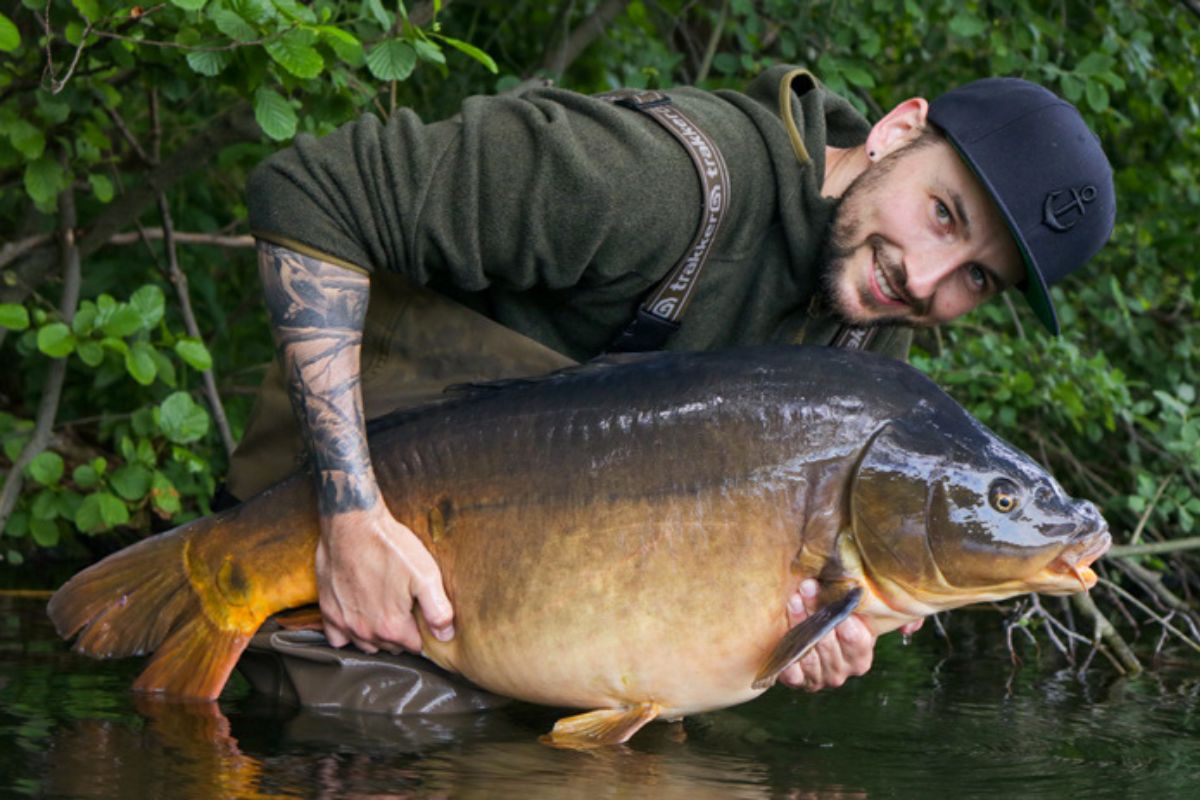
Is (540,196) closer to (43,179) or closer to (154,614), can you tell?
(154,614)

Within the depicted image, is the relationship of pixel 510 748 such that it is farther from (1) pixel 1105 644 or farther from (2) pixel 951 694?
(1) pixel 1105 644

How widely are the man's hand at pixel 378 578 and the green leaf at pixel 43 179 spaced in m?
1.60

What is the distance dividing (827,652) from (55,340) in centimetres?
198

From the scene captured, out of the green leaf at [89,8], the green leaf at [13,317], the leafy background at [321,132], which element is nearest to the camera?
the green leaf at [89,8]

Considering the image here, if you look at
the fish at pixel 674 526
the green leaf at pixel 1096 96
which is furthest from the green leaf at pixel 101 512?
the green leaf at pixel 1096 96

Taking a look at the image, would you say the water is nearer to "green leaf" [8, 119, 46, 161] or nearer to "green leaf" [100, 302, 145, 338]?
"green leaf" [100, 302, 145, 338]

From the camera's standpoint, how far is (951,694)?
364 centimetres

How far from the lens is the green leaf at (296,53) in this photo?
3.30m

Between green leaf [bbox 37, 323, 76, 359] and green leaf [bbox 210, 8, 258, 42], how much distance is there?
85cm

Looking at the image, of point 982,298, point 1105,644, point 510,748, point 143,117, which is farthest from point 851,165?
point 143,117

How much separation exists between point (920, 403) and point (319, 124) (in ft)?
6.69

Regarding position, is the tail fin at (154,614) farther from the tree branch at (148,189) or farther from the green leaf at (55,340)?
the tree branch at (148,189)

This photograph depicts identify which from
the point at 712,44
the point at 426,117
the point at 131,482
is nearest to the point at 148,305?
the point at 131,482

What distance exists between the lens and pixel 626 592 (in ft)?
8.97
